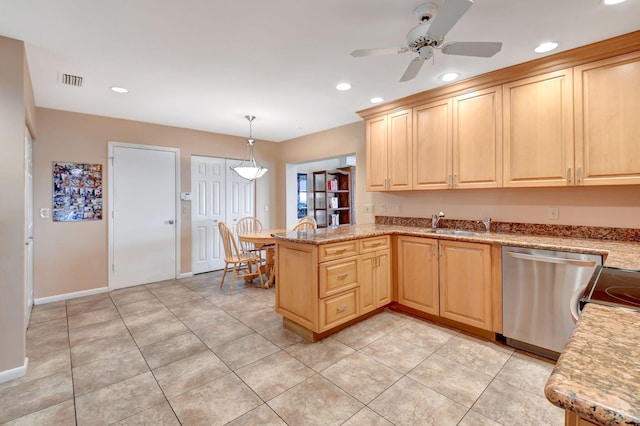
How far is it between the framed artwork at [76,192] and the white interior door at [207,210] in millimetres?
1264

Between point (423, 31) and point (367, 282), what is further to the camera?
point (367, 282)

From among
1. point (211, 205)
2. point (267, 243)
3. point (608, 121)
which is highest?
point (608, 121)

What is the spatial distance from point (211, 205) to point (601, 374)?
16.9 feet

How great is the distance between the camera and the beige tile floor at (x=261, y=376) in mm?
1752

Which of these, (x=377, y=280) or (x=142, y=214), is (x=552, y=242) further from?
(x=142, y=214)

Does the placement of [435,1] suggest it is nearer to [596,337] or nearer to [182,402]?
[596,337]

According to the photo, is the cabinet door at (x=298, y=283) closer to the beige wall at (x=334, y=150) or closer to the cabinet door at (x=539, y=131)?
the beige wall at (x=334, y=150)

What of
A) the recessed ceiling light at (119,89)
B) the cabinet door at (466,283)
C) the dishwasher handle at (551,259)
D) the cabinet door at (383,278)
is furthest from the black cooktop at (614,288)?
the recessed ceiling light at (119,89)

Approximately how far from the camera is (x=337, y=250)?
269 centimetres

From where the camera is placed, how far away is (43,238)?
12.0 feet

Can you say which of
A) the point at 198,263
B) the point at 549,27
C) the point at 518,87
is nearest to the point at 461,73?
the point at 518,87

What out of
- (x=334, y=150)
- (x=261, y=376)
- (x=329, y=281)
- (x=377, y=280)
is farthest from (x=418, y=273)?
(x=334, y=150)

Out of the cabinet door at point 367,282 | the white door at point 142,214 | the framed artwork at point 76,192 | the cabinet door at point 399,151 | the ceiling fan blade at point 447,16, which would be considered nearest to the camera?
the ceiling fan blade at point 447,16

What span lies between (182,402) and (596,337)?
82.2 inches
